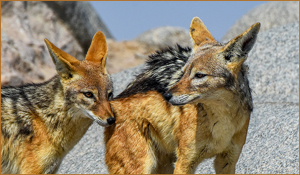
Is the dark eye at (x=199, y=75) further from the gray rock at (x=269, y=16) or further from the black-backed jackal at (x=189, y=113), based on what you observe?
the gray rock at (x=269, y=16)

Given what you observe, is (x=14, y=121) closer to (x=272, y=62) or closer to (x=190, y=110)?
(x=190, y=110)

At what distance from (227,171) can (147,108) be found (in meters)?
1.44

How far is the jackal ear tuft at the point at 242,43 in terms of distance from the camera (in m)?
5.47

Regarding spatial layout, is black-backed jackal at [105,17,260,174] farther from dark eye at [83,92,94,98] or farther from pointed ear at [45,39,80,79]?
pointed ear at [45,39,80,79]

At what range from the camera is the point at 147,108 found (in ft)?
20.4

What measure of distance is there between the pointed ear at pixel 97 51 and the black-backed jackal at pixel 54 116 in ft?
0.31

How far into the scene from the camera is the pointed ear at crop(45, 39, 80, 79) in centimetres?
609

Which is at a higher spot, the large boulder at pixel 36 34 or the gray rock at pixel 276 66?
the large boulder at pixel 36 34

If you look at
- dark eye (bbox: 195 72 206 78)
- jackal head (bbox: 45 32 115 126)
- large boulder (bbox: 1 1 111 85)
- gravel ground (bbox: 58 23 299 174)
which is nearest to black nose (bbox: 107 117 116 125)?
jackal head (bbox: 45 32 115 126)

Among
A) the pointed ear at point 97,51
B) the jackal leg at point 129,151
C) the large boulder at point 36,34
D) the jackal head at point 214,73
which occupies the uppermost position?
the large boulder at point 36,34

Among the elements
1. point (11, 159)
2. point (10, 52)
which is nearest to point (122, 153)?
point (11, 159)

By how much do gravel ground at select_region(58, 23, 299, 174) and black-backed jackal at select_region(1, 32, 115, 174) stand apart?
8.75 ft

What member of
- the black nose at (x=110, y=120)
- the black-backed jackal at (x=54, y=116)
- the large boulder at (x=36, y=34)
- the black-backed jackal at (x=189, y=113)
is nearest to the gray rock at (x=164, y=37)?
the large boulder at (x=36, y=34)

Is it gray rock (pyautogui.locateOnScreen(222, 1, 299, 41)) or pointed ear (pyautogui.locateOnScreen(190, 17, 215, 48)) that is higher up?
pointed ear (pyautogui.locateOnScreen(190, 17, 215, 48))
